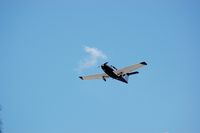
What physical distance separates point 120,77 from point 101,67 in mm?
4057

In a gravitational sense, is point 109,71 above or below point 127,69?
below

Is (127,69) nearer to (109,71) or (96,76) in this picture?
(109,71)

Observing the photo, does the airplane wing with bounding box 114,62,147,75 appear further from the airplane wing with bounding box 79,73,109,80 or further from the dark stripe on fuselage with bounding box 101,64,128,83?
the airplane wing with bounding box 79,73,109,80

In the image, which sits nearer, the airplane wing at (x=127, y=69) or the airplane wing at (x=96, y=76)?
the airplane wing at (x=127, y=69)

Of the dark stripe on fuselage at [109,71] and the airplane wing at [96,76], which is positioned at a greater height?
the airplane wing at [96,76]

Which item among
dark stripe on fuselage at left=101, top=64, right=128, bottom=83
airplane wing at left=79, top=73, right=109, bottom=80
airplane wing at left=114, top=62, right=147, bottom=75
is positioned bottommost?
dark stripe on fuselage at left=101, top=64, right=128, bottom=83

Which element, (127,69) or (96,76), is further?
(96,76)

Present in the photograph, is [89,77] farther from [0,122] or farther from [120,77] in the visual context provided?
[0,122]

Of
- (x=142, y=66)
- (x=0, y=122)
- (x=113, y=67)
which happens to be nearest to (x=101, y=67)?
(x=113, y=67)

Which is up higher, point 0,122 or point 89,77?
point 89,77

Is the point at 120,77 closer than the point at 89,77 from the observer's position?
Yes

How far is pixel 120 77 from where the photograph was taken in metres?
64.8

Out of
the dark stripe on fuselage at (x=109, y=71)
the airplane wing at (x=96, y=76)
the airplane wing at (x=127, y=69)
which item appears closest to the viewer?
the dark stripe on fuselage at (x=109, y=71)

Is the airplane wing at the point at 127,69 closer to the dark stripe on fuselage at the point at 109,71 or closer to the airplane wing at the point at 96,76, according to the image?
the dark stripe on fuselage at the point at 109,71
